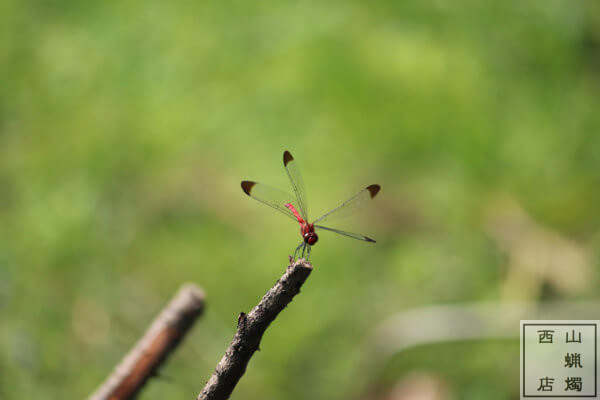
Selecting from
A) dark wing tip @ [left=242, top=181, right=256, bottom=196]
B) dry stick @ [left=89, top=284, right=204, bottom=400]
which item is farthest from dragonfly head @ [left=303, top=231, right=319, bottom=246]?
dry stick @ [left=89, top=284, right=204, bottom=400]

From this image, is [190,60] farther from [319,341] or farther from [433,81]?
[319,341]

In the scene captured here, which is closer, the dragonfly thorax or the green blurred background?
the dragonfly thorax

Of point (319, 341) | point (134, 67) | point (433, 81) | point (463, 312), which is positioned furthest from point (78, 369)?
point (433, 81)

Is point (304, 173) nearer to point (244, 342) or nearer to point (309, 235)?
point (309, 235)

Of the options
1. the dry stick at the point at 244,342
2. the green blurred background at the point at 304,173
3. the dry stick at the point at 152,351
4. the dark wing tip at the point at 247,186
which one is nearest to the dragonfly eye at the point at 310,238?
the dark wing tip at the point at 247,186

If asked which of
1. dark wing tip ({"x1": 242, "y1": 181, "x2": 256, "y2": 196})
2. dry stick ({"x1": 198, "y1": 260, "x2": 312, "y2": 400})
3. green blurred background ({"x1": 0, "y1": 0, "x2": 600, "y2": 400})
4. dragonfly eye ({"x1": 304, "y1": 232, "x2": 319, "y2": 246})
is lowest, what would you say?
dry stick ({"x1": 198, "y1": 260, "x2": 312, "y2": 400})

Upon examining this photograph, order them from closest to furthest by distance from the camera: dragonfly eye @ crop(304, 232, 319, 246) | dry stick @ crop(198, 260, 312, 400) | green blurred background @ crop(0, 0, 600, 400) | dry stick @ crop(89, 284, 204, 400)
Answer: dry stick @ crop(198, 260, 312, 400), dry stick @ crop(89, 284, 204, 400), dragonfly eye @ crop(304, 232, 319, 246), green blurred background @ crop(0, 0, 600, 400)

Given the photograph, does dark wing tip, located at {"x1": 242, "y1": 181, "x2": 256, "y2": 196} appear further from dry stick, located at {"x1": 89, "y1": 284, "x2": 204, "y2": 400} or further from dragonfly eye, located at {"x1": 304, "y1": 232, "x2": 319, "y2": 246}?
dry stick, located at {"x1": 89, "y1": 284, "x2": 204, "y2": 400}

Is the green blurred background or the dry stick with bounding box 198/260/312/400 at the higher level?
the green blurred background
